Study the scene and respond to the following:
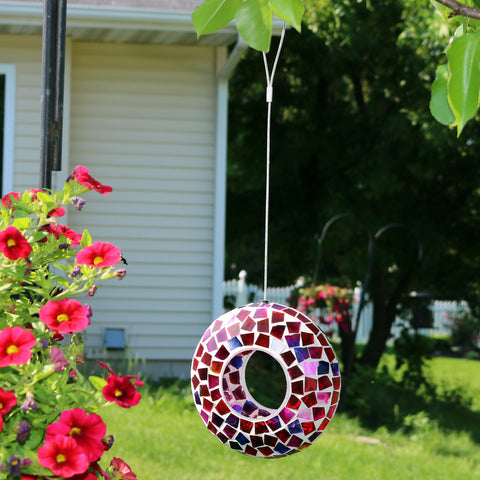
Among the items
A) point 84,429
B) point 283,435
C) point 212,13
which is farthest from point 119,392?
point 212,13

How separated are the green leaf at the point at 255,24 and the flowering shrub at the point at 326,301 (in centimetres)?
549

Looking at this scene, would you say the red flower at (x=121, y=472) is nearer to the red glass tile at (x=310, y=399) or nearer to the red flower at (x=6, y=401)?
the red flower at (x=6, y=401)

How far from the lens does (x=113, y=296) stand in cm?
614

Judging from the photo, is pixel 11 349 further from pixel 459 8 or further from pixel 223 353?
pixel 459 8

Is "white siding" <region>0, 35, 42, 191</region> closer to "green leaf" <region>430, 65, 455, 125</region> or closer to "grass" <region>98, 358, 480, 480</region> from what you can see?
"grass" <region>98, 358, 480, 480</region>

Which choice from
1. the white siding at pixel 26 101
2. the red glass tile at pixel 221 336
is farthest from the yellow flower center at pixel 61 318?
the white siding at pixel 26 101

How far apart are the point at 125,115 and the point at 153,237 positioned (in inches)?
41.2

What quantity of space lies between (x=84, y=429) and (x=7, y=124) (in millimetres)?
4781

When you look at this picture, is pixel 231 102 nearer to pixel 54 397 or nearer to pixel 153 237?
pixel 153 237

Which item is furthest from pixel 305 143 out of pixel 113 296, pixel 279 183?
pixel 113 296

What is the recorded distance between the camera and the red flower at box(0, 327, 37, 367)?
1529 millimetres

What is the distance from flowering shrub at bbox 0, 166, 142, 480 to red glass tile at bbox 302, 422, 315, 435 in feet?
1.38

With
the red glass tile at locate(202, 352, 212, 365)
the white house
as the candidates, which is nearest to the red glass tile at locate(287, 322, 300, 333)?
the red glass tile at locate(202, 352, 212, 365)

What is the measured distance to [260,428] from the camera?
1.78 m
